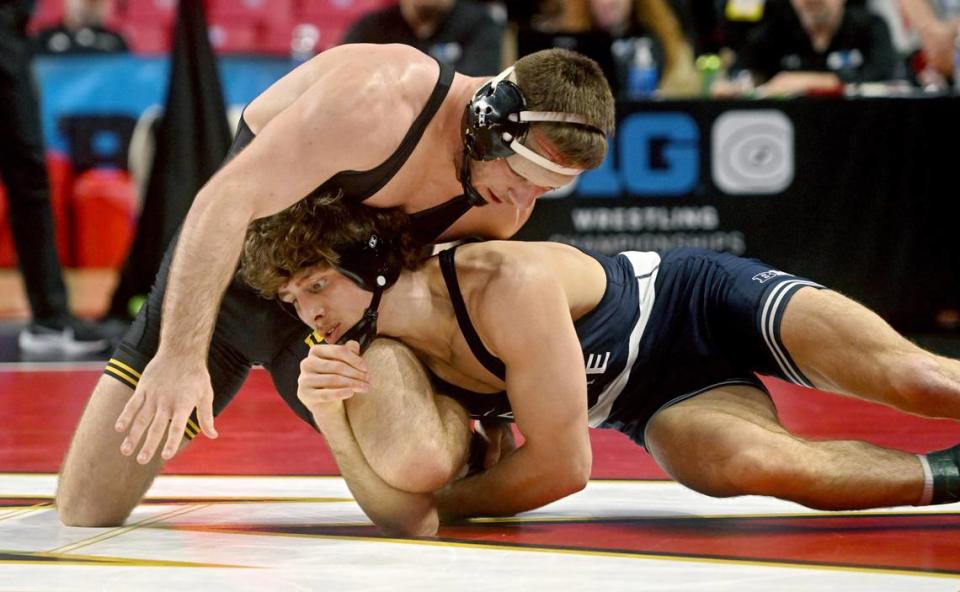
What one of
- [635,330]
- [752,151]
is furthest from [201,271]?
[752,151]

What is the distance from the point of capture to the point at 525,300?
2.72 metres

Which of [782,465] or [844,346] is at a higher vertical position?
[844,346]

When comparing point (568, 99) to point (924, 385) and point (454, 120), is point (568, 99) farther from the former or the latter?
point (924, 385)

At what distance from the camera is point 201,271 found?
8.36 feet

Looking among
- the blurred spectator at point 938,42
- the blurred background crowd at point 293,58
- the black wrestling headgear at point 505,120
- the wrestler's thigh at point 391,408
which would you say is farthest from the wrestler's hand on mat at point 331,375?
the blurred spectator at point 938,42

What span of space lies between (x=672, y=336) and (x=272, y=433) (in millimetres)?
1427

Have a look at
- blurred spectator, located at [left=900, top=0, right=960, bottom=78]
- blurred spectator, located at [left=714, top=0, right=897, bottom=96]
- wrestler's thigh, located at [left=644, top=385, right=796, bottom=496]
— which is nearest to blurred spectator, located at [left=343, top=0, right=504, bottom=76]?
blurred spectator, located at [left=714, top=0, right=897, bottom=96]

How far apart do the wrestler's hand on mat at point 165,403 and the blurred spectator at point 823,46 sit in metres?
4.81

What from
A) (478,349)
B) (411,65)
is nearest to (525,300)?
(478,349)

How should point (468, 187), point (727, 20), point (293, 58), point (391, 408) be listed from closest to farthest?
1. point (391, 408)
2. point (468, 187)
3. point (727, 20)
4. point (293, 58)

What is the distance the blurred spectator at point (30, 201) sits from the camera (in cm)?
608

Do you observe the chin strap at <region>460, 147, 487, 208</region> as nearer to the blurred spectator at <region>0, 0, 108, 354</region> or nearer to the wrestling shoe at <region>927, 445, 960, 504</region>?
the wrestling shoe at <region>927, 445, 960, 504</region>

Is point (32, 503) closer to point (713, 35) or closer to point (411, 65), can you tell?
point (411, 65)

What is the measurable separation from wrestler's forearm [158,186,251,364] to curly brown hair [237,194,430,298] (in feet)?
0.80
